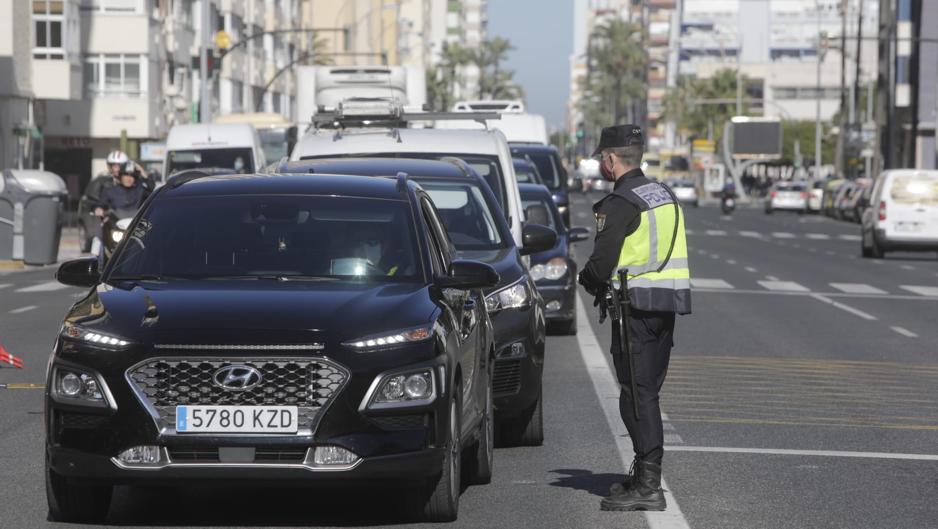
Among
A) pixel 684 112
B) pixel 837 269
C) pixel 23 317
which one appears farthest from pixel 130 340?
pixel 684 112

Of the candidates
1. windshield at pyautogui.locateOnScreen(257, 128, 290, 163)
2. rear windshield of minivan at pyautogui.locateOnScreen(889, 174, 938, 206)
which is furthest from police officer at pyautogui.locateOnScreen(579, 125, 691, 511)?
windshield at pyautogui.locateOnScreen(257, 128, 290, 163)

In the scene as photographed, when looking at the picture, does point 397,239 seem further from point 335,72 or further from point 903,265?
point 903,265

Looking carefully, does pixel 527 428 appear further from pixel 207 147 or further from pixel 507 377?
pixel 207 147

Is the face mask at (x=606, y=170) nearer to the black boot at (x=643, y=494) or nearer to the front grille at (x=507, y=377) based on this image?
the black boot at (x=643, y=494)

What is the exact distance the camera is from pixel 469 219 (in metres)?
12.4

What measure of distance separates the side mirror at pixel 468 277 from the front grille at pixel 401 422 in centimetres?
99

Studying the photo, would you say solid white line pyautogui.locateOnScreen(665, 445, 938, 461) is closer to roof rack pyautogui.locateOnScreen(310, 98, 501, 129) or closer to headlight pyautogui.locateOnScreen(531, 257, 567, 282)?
headlight pyautogui.locateOnScreen(531, 257, 567, 282)

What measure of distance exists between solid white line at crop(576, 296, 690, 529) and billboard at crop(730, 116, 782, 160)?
109 meters

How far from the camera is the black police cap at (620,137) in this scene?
28.2 feet

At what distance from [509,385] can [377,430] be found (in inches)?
109

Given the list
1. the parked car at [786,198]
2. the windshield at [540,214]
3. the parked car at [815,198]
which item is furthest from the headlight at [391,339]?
the parked car at [815,198]

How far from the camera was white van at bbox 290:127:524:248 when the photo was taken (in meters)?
14.9

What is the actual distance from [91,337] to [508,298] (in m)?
3.52

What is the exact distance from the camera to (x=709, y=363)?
53.5 feet
